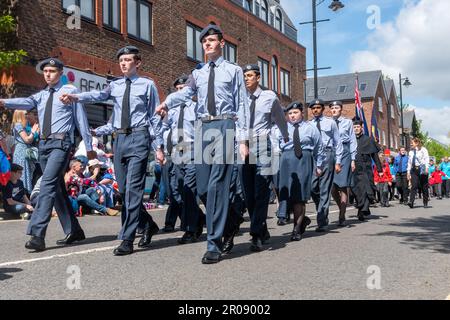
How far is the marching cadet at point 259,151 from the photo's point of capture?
20.5 ft

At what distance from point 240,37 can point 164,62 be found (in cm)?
710

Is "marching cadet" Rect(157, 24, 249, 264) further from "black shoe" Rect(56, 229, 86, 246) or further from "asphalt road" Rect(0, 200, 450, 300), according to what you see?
"black shoe" Rect(56, 229, 86, 246)

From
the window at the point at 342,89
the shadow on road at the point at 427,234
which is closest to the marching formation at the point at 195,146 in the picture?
the shadow on road at the point at 427,234

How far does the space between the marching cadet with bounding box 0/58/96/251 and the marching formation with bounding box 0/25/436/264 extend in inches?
0.5

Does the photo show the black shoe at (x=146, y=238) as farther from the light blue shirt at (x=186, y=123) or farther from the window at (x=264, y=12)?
the window at (x=264, y=12)

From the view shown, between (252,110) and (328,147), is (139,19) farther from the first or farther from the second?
(252,110)

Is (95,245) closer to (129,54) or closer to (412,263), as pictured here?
(129,54)

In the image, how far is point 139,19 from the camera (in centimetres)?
1859

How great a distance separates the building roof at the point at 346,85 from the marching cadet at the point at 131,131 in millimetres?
52257

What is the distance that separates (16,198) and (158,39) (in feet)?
35.1

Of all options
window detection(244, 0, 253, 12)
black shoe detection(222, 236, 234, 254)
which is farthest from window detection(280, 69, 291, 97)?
black shoe detection(222, 236, 234, 254)

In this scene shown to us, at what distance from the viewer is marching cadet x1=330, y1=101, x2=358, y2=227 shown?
923 cm

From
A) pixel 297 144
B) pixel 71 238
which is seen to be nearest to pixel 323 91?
pixel 297 144
